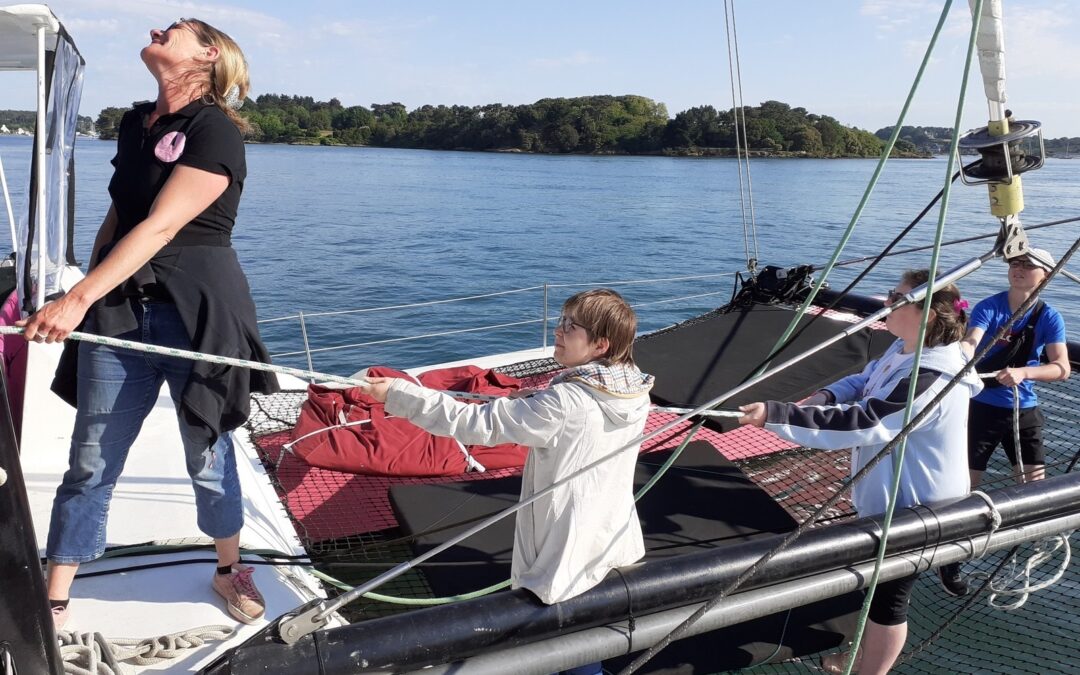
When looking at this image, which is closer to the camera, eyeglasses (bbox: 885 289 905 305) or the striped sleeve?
the striped sleeve

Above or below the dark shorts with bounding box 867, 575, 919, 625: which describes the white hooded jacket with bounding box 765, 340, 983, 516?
above

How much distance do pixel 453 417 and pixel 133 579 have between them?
1.55m

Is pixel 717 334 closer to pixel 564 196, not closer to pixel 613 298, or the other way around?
pixel 613 298

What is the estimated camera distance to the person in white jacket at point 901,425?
8.43 ft

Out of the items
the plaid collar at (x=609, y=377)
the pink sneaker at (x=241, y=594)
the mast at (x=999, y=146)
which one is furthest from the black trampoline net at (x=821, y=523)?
the plaid collar at (x=609, y=377)

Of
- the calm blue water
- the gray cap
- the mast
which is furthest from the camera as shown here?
the calm blue water

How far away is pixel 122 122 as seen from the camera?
2357 mm

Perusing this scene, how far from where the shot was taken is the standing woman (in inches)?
85.0

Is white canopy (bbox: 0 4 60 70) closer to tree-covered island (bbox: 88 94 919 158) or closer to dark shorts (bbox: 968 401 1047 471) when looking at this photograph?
dark shorts (bbox: 968 401 1047 471)

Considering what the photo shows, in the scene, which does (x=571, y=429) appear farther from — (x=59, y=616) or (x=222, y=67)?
(x=59, y=616)

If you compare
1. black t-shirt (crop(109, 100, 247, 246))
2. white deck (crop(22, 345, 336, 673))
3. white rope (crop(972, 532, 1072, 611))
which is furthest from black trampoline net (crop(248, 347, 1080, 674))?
black t-shirt (crop(109, 100, 247, 246))

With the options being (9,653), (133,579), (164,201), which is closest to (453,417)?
(164,201)

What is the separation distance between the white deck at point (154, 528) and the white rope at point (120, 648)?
1.4 inches

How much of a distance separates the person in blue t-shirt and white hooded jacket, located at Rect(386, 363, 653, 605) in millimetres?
2702
